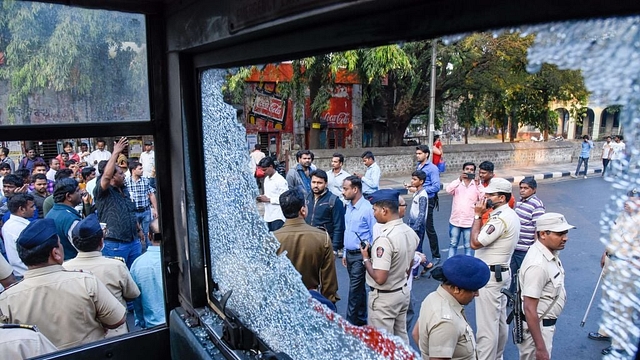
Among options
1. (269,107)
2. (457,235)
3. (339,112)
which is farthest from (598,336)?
(339,112)

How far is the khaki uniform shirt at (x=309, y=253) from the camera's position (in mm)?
3148

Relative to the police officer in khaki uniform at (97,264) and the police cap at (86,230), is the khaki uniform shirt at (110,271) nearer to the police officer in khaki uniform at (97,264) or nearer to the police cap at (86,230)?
the police officer in khaki uniform at (97,264)

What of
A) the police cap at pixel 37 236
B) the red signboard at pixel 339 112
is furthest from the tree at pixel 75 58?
the red signboard at pixel 339 112

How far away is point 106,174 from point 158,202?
2599 millimetres

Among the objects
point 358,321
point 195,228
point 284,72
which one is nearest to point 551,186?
point 284,72

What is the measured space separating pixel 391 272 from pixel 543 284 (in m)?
1.01

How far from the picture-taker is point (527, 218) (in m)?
4.56

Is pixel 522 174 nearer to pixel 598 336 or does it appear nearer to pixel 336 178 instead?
pixel 336 178

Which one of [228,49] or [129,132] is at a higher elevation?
[228,49]

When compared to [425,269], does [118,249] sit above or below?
above

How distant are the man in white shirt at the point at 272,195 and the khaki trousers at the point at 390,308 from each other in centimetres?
230

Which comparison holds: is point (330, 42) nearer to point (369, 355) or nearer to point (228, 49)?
point (228, 49)

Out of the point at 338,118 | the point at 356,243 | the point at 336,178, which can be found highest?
the point at 338,118

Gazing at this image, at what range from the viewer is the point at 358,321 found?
4328 millimetres
